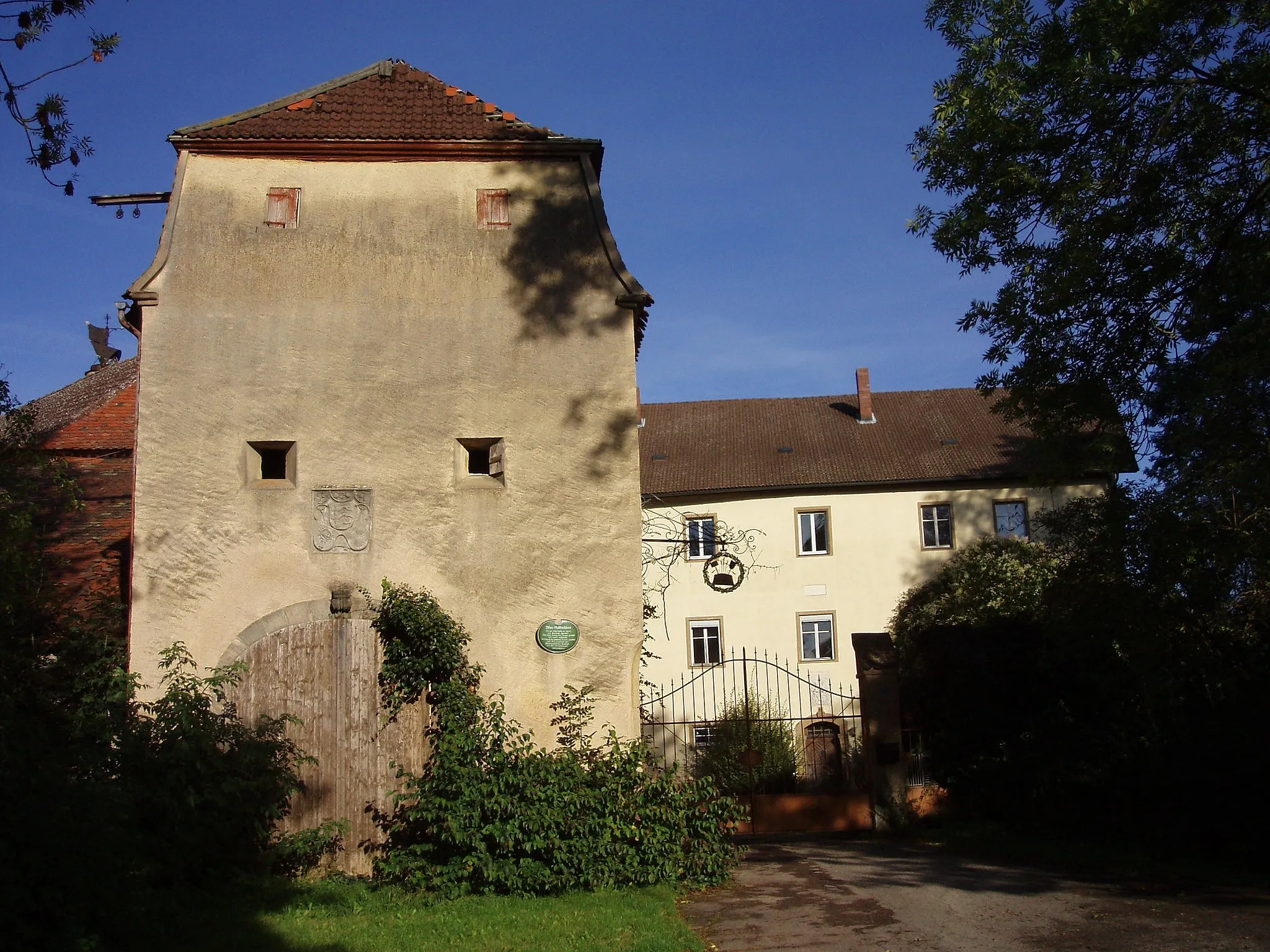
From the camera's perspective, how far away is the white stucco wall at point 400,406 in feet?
34.5

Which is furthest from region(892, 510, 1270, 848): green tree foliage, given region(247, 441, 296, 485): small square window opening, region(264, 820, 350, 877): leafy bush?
region(247, 441, 296, 485): small square window opening

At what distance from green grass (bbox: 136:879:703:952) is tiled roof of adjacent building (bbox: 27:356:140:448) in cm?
1051

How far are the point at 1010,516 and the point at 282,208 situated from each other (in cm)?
2329

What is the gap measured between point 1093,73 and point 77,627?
35.0 ft

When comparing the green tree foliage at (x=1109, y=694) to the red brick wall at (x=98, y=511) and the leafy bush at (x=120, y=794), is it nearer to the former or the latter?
the leafy bush at (x=120, y=794)

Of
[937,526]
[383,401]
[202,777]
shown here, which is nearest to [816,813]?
[383,401]

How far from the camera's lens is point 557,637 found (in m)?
10.5

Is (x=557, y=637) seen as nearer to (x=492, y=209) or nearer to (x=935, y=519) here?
(x=492, y=209)

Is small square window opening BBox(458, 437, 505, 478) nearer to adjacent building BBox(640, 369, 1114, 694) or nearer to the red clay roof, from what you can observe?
the red clay roof

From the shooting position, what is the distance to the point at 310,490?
10.7 m

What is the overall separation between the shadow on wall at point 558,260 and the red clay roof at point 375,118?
0.55 meters

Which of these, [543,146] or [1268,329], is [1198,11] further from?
[543,146]

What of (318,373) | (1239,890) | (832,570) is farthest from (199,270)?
(832,570)

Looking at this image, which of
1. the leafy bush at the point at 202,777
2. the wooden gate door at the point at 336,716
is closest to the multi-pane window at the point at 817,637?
the wooden gate door at the point at 336,716
